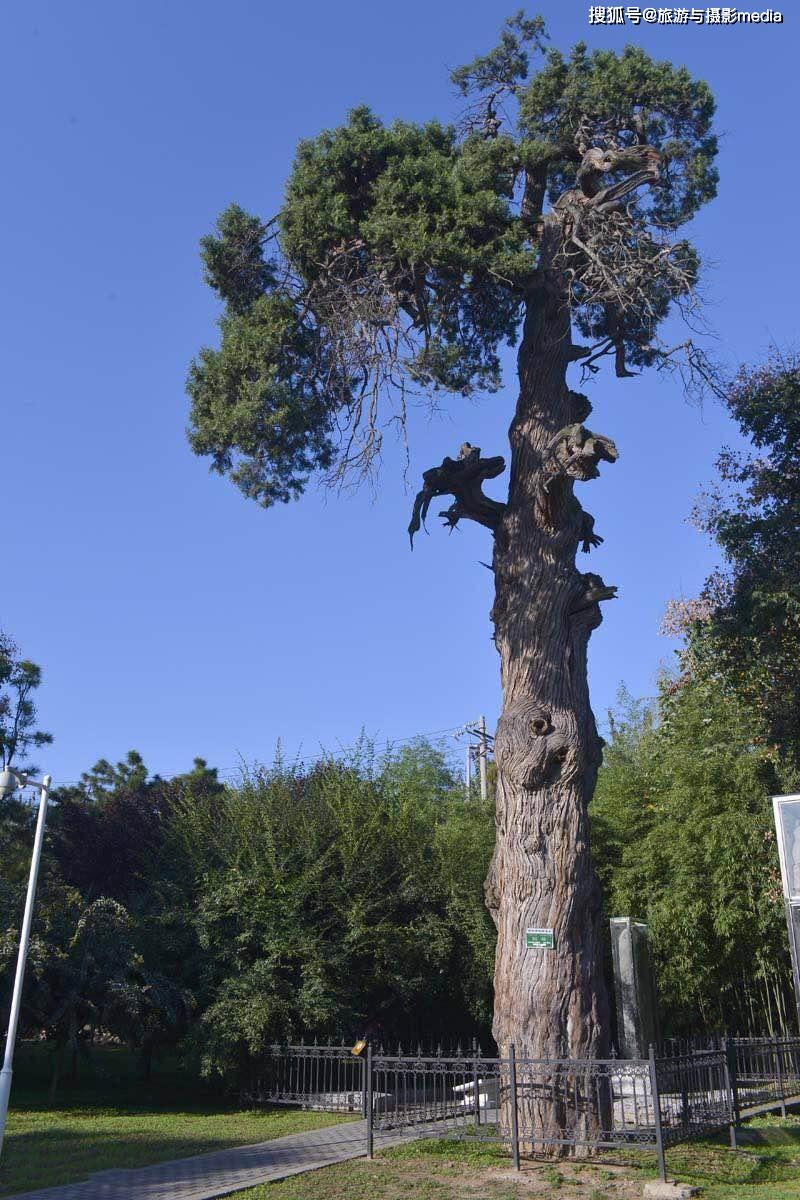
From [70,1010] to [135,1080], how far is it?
17.0 ft

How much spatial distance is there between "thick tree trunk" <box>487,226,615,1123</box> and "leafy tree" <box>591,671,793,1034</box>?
5338 millimetres

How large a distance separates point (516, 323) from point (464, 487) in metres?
3.17

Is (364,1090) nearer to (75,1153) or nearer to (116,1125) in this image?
(116,1125)

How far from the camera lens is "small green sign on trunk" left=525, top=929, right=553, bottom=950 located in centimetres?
975

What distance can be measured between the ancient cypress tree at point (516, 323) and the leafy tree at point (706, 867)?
5.54 m

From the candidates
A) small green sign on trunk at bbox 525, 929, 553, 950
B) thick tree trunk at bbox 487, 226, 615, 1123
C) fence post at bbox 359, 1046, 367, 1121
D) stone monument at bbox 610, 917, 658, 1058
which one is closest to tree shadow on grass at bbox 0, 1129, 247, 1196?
fence post at bbox 359, 1046, 367, 1121

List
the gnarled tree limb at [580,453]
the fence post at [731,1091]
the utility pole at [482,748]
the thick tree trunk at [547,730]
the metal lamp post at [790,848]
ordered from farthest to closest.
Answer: the utility pole at [482,748]
the metal lamp post at [790,848]
the gnarled tree limb at [580,453]
the thick tree trunk at [547,730]
the fence post at [731,1091]

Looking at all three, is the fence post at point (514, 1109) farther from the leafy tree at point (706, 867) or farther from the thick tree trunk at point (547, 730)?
the leafy tree at point (706, 867)

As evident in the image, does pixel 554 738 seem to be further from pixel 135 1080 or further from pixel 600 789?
pixel 135 1080

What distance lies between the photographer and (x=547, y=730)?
34.2 feet

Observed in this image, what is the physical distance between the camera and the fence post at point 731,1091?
937cm

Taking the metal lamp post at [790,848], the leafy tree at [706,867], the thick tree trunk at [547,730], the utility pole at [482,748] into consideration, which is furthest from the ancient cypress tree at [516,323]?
the utility pole at [482,748]

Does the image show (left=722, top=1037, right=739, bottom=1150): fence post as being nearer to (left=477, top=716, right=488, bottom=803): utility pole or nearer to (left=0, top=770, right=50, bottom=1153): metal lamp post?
(left=0, top=770, right=50, bottom=1153): metal lamp post

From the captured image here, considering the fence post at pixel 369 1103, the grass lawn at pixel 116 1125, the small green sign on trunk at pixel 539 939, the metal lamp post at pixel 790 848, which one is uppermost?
the metal lamp post at pixel 790 848
